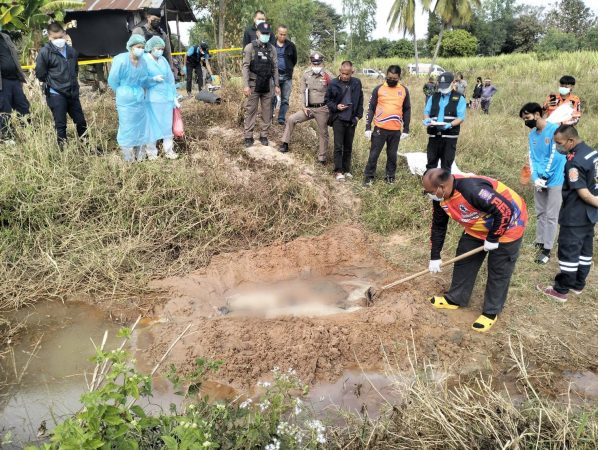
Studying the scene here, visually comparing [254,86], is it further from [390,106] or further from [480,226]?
[480,226]

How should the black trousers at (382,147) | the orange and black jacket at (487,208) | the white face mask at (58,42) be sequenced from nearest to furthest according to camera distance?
the orange and black jacket at (487,208)
the white face mask at (58,42)
the black trousers at (382,147)

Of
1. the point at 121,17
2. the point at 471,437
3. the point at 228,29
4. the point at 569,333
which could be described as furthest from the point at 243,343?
the point at 228,29

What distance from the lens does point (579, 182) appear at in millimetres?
3945

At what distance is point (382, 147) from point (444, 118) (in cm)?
94

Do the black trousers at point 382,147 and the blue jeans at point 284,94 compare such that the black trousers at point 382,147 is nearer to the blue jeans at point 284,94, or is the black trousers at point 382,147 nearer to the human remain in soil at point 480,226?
the blue jeans at point 284,94

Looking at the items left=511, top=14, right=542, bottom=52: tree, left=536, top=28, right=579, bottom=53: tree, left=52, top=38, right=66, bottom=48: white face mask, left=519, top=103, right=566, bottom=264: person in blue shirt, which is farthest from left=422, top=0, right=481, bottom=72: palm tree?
left=511, top=14, right=542, bottom=52: tree

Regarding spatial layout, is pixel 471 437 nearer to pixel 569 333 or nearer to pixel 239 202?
pixel 569 333

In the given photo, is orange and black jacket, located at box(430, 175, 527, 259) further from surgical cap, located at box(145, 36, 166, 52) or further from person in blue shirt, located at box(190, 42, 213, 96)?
person in blue shirt, located at box(190, 42, 213, 96)

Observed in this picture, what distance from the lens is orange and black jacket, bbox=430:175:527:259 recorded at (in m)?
3.47

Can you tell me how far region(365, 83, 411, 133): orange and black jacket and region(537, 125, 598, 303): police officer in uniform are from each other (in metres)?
2.62

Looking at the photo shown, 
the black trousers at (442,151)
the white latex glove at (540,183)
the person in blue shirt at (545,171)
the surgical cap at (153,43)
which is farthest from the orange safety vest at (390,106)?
the surgical cap at (153,43)

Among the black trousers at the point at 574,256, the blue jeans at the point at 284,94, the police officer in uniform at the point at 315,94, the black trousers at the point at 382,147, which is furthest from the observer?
the blue jeans at the point at 284,94

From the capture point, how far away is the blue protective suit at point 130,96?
5.49 meters

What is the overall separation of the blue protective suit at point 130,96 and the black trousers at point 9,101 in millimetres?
1228
